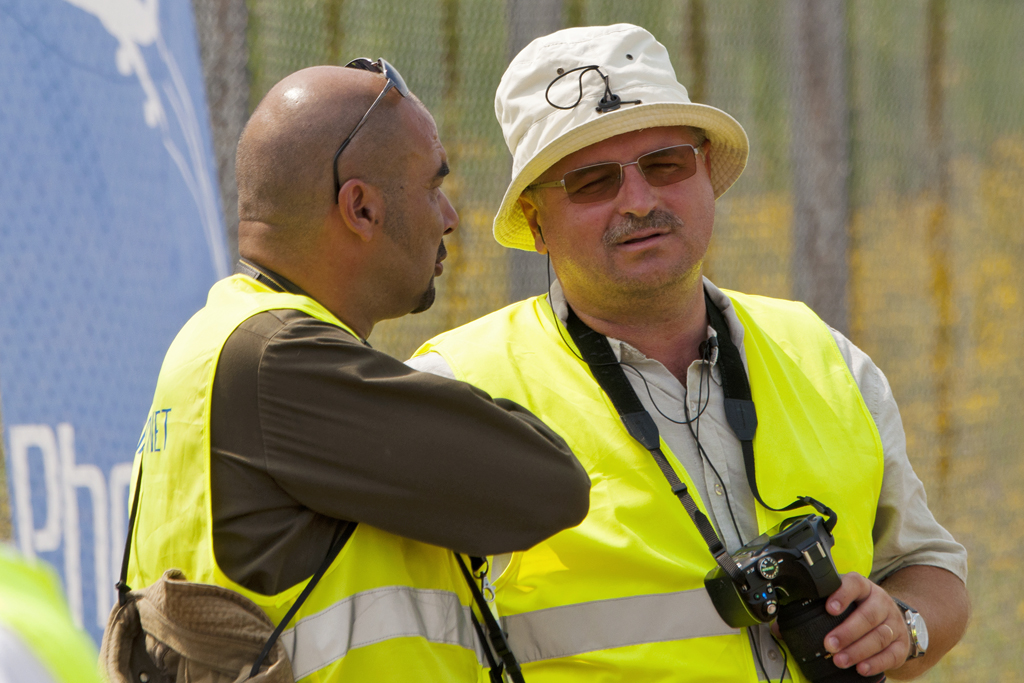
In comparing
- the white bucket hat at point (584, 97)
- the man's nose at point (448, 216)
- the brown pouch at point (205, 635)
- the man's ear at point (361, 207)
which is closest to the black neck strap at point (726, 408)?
the white bucket hat at point (584, 97)

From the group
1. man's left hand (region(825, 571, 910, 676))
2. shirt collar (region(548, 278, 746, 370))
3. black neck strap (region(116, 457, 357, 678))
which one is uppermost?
shirt collar (region(548, 278, 746, 370))

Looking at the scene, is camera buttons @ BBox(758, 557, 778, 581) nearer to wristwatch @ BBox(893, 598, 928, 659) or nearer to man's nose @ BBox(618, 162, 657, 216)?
wristwatch @ BBox(893, 598, 928, 659)

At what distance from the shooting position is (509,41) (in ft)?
10.9

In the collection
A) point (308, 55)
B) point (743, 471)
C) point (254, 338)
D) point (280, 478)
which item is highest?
point (308, 55)

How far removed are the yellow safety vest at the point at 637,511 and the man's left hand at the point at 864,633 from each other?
0.15 meters

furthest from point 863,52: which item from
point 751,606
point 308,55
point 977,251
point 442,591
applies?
point 442,591

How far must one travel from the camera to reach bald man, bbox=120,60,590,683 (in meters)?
1.43

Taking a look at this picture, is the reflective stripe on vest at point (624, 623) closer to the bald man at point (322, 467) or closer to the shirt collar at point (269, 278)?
the bald man at point (322, 467)

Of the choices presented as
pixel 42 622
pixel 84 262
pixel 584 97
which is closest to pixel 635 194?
pixel 584 97

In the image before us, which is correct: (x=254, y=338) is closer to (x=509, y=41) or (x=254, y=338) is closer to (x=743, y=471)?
(x=743, y=471)

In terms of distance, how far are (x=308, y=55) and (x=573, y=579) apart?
1843mm

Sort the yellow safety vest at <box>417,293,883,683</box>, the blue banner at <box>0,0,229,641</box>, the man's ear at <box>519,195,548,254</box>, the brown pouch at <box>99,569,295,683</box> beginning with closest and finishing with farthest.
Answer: the brown pouch at <box>99,569,295,683</box> < the yellow safety vest at <box>417,293,883,683</box> < the blue banner at <box>0,0,229,641</box> < the man's ear at <box>519,195,548,254</box>

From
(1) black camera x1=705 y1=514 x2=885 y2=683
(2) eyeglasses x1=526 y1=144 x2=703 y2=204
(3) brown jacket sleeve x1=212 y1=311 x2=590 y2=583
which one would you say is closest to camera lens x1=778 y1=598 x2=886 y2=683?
(1) black camera x1=705 y1=514 x2=885 y2=683

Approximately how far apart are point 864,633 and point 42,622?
1.68 metres
